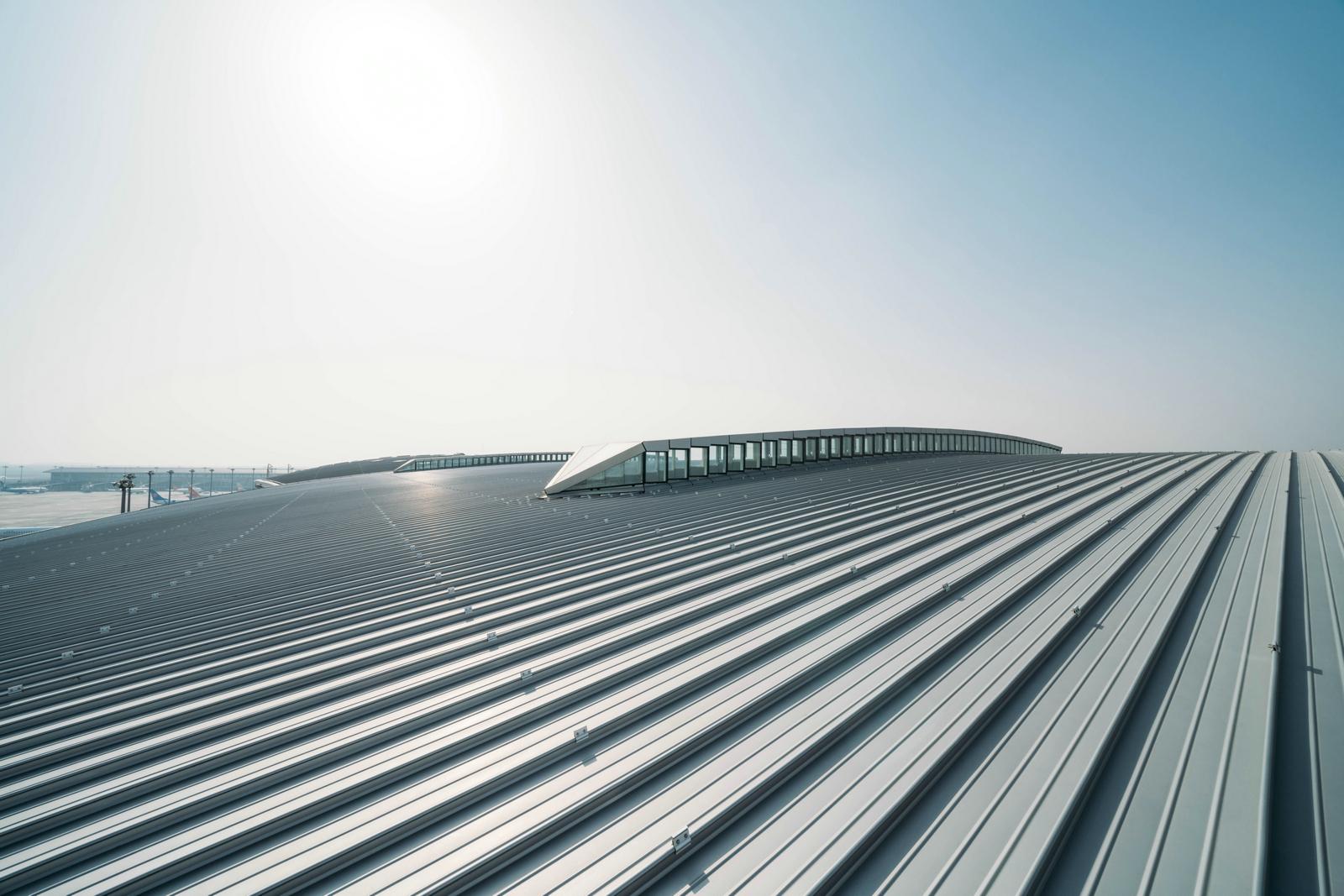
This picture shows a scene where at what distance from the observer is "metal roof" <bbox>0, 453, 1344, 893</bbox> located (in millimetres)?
2492

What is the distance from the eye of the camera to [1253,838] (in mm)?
2293

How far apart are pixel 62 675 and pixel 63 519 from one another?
152 feet

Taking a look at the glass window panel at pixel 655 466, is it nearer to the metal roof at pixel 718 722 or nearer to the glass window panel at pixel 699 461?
the glass window panel at pixel 699 461

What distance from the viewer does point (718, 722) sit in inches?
136

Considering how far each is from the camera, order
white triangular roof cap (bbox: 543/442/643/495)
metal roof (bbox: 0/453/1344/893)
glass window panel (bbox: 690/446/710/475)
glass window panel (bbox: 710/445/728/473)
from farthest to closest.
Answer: glass window panel (bbox: 710/445/728/473)
glass window panel (bbox: 690/446/710/475)
white triangular roof cap (bbox: 543/442/643/495)
metal roof (bbox: 0/453/1344/893)

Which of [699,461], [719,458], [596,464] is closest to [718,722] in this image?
[596,464]

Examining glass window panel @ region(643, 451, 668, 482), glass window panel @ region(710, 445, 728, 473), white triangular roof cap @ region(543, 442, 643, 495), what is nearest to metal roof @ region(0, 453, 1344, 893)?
white triangular roof cap @ region(543, 442, 643, 495)

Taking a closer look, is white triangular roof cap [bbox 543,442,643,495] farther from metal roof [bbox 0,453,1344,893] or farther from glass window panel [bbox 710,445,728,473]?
metal roof [bbox 0,453,1344,893]

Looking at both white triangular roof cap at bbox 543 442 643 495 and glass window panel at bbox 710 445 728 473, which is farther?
glass window panel at bbox 710 445 728 473

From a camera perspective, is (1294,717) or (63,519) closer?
(1294,717)

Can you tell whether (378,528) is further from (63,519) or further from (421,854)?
(63,519)

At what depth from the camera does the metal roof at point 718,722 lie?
8.18 ft

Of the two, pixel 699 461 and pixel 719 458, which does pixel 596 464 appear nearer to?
pixel 699 461

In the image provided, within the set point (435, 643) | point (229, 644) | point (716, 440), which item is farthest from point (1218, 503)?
point (229, 644)
